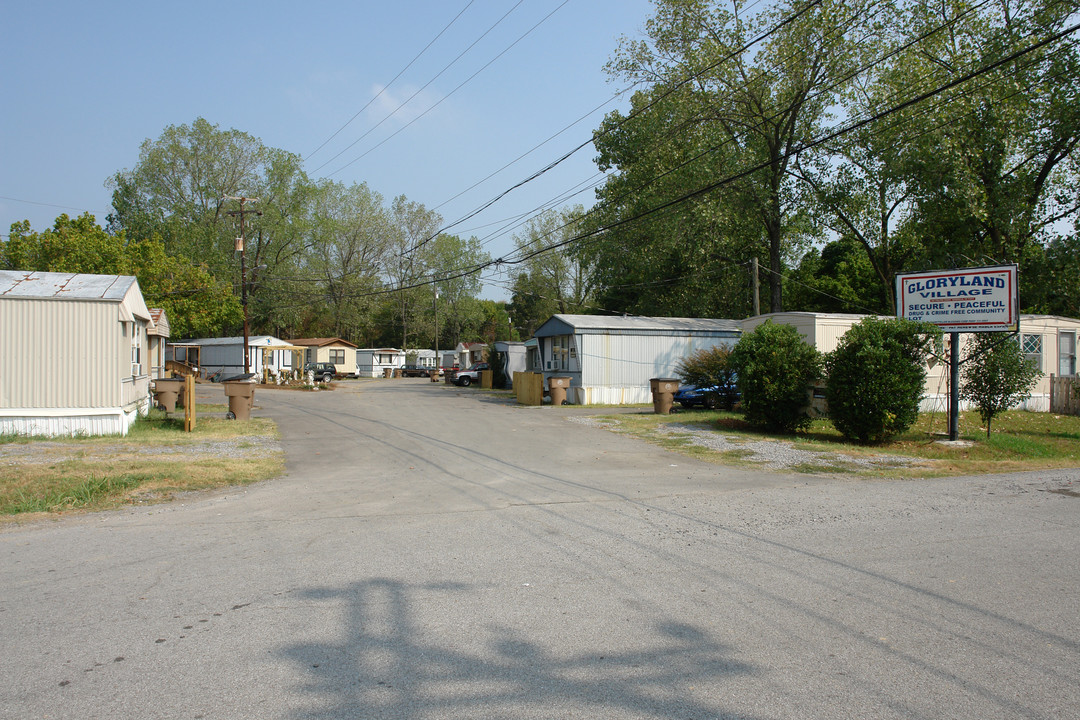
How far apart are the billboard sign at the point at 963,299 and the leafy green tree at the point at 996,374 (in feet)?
3.79

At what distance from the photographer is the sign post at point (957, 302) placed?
14555mm

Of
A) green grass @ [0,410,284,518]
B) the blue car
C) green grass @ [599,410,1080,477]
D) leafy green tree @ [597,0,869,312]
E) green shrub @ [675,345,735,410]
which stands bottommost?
green grass @ [599,410,1080,477]

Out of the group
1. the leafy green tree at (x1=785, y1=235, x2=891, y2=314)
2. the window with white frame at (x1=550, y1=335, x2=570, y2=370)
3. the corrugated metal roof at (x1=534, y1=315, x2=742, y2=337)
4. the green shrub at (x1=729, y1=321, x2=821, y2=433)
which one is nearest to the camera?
the green shrub at (x1=729, y1=321, x2=821, y2=433)

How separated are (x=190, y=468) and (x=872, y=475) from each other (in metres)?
11.2

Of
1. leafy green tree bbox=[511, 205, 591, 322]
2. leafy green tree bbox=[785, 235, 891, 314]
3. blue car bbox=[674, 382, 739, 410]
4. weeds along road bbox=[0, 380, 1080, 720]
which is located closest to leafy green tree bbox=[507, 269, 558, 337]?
leafy green tree bbox=[511, 205, 591, 322]

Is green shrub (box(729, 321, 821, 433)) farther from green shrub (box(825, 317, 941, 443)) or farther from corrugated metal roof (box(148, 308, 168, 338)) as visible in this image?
corrugated metal roof (box(148, 308, 168, 338))

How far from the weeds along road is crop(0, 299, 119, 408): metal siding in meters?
7.26

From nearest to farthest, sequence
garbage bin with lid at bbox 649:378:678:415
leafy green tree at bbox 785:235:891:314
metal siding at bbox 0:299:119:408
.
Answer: metal siding at bbox 0:299:119:408, garbage bin with lid at bbox 649:378:678:415, leafy green tree at bbox 785:235:891:314

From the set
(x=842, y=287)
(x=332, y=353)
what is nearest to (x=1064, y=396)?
(x=842, y=287)

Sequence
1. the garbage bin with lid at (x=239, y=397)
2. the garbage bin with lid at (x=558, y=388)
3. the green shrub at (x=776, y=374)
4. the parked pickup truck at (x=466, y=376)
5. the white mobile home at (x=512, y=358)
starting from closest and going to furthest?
the green shrub at (x=776, y=374) → the garbage bin with lid at (x=239, y=397) → the garbage bin with lid at (x=558, y=388) → the white mobile home at (x=512, y=358) → the parked pickup truck at (x=466, y=376)

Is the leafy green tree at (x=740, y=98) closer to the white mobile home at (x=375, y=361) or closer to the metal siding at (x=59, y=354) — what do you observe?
the metal siding at (x=59, y=354)

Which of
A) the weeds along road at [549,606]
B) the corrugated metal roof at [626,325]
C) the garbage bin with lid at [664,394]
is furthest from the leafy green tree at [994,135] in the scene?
the weeds along road at [549,606]

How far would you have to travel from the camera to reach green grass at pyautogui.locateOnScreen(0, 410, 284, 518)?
895 cm

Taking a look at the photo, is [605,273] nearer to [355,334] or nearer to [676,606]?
[355,334]
